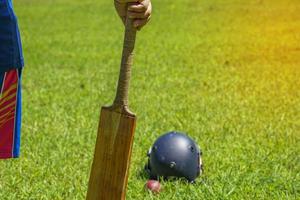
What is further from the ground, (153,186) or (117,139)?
(117,139)

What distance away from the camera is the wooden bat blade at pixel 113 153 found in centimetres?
344

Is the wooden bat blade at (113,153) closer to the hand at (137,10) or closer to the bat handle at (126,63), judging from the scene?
the bat handle at (126,63)

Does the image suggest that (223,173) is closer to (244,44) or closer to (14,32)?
(14,32)

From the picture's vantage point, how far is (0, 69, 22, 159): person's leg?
3826 millimetres

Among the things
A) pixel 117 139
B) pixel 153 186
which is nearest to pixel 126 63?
pixel 117 139

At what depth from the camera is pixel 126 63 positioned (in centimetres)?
341

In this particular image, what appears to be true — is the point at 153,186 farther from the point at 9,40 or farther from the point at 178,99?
the point at 178,99

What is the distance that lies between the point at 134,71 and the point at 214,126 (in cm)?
395

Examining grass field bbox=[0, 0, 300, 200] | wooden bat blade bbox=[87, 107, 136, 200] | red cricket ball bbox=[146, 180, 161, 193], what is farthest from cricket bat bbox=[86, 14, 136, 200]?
red cricket ball bbox=[146, 180, 161, 193]

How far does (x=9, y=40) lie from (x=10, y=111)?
410 mm

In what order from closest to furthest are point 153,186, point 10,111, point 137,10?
point 137,10 → point 10,111 → point 153,186

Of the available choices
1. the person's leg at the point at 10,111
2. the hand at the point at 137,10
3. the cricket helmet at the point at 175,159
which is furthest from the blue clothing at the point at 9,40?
the cricket helmet at the point at 175,159

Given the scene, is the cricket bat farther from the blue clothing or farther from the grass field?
the grass field

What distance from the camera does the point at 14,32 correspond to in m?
3.76
